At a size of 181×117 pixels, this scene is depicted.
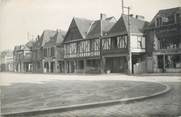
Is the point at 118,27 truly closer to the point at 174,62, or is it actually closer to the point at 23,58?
the point at 174,62

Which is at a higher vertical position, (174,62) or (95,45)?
(95,45)

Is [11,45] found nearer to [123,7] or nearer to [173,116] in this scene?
[123,7]

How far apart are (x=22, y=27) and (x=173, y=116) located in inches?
82.1

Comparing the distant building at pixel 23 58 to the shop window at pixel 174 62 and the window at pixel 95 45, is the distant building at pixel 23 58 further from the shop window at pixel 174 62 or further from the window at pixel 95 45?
the shop window at pixel 174 62

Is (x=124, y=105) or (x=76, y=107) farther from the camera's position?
(x=124, y=105)

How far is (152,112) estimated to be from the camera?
283cm

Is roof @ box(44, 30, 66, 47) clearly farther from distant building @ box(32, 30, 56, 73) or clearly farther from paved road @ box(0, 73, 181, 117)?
paved road @ box(0, 73, 181, 117)

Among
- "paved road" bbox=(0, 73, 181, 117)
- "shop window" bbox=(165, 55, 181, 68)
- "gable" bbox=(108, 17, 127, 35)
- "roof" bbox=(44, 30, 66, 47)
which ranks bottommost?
"paved road" bbox=(0, 73, 181, 117)

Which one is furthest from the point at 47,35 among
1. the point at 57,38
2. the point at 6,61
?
the point at 6,61

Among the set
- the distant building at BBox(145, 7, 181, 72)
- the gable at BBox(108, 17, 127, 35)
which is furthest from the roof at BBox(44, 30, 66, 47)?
the distant building at BBox(145, 7, 181, 72)

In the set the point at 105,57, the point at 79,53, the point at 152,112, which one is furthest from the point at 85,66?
the point at 152,112

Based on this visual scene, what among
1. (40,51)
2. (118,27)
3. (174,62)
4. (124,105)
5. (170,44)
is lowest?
(124,105)

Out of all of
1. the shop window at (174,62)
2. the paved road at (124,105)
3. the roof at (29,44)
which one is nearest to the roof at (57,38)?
the roof at (29,44)

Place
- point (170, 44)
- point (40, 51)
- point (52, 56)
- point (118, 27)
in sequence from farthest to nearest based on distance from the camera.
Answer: point (170, 44) < point (118, 27) < point (52, 56) < point (40, 51)
